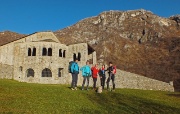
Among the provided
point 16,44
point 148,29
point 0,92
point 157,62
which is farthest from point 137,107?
point 148,29

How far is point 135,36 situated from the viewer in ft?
573

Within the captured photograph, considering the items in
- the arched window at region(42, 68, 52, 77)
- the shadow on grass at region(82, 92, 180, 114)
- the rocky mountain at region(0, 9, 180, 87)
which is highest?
the rocky mountain at region(0, 9, 180, 87)

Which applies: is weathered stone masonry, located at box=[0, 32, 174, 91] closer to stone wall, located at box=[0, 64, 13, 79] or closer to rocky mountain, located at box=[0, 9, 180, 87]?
stone wall, located at box=[0, 64, 13, 79]

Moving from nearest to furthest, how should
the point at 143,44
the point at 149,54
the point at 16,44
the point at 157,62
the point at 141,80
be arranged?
the point at 16,44
the point at 141,80
the point at 157,62
the point at 149,54
the point at 143,44

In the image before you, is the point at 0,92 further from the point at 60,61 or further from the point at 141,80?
the point at 141,80

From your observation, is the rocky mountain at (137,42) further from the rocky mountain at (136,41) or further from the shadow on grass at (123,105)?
the shadow on grass at (123,105)

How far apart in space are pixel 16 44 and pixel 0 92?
112 feet

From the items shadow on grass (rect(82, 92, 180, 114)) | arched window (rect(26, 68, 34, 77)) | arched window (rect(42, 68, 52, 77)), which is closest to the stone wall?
arched window (rect(26, 68, 34, 77))

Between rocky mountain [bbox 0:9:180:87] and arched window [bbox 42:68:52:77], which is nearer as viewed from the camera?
arched window [bbox 42:68:52:77]

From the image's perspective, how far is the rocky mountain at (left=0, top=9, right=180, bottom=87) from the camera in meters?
124

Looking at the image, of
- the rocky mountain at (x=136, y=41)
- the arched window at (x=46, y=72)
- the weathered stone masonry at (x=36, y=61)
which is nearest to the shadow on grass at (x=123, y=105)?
the weathered stone masonry at (x=36, y=61)

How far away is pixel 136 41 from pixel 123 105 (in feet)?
501

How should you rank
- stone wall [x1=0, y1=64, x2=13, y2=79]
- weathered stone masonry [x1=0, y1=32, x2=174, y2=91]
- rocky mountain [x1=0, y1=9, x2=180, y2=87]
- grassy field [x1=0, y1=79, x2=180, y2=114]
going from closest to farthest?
grassy field [x1=0, y1=79, x2=180, y2=114]
stone wall [x1=0, y1=64, x2=13, y2=79]
weathered stone masonry [x1=0, y1=32, x2=174, y2=91]
rocky mountain [x1=0, y1=9, x2=180, y2=87]

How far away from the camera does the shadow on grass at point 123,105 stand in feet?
60.8
